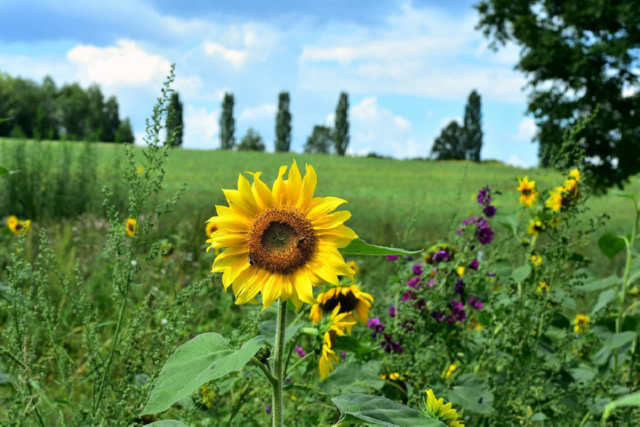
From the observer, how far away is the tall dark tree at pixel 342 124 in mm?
54469

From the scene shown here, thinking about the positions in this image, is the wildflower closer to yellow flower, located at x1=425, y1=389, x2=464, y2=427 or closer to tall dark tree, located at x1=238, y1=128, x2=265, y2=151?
yellow flower, located at x1=425, y1=389, x2=464, y2=427

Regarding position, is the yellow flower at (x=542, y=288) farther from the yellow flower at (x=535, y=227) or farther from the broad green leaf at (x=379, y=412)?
the broad green leaf at (x=379, y=412)

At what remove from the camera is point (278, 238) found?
3.31ft

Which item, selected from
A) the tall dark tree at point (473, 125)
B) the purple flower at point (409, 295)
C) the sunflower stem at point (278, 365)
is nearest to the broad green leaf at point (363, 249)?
the sunflower stem at point (278, 365)

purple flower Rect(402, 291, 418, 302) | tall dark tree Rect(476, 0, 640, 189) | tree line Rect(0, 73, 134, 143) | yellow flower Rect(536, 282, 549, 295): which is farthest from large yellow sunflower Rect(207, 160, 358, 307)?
tree line Rect(0, 73, 134, 143)

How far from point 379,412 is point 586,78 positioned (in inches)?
730

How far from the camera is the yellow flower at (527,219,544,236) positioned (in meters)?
2.57

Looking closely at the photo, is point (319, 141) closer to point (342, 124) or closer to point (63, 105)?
point (342, 124)

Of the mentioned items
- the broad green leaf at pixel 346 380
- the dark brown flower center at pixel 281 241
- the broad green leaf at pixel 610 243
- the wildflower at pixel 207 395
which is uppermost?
the dark brown flower center at pixel 281 241

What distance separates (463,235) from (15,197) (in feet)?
22.1

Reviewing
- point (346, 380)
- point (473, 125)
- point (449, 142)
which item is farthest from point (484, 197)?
point (449, 142)

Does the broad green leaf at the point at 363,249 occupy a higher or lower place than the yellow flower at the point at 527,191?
lower

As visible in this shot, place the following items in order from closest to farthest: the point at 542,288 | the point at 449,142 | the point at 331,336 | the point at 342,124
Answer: the point at 331,336
the point at 542,288
the point at 342,124
the point at 449,142

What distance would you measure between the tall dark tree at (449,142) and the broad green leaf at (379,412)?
64.1 m
